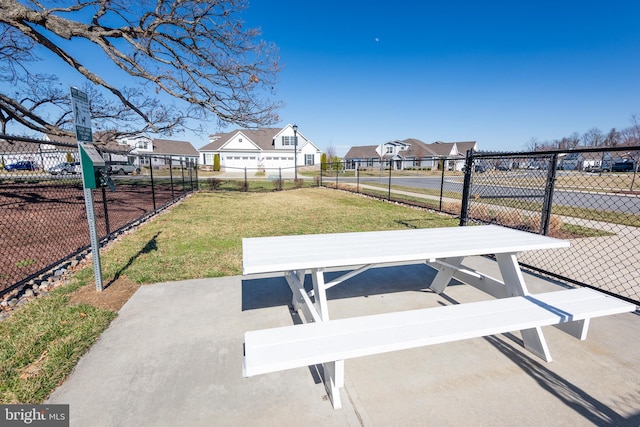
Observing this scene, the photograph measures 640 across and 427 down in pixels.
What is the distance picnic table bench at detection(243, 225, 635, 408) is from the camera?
5.44 feet

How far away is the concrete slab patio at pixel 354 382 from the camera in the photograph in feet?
5.87

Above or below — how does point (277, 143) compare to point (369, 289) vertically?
above

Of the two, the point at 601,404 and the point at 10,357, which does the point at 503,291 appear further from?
the point at 10,357

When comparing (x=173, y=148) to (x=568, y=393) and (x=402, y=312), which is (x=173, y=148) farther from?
(x=568, y=393)

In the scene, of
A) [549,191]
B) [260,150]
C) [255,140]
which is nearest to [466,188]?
[549,191]

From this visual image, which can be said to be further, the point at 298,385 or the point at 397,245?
the point at 397,245

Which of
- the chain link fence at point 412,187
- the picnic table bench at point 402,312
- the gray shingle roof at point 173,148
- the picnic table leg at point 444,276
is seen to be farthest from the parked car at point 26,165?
the gray shingle roof at point 173,148

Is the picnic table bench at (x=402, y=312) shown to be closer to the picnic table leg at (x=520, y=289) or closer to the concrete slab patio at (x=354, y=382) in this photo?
the picnic table leg at (x=520, y=289)

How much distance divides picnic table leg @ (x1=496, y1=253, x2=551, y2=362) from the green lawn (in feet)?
10.9

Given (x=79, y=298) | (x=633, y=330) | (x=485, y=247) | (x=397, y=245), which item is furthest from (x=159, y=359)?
(x=633, y=330)

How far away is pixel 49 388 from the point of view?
198cm

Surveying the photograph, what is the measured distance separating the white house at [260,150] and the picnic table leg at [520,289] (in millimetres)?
36322

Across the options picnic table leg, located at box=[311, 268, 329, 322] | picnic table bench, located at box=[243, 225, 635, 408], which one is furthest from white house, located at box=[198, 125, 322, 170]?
picnic table leg, located at box=[311, 268, 329, 322]

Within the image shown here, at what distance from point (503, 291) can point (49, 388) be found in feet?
12.5
